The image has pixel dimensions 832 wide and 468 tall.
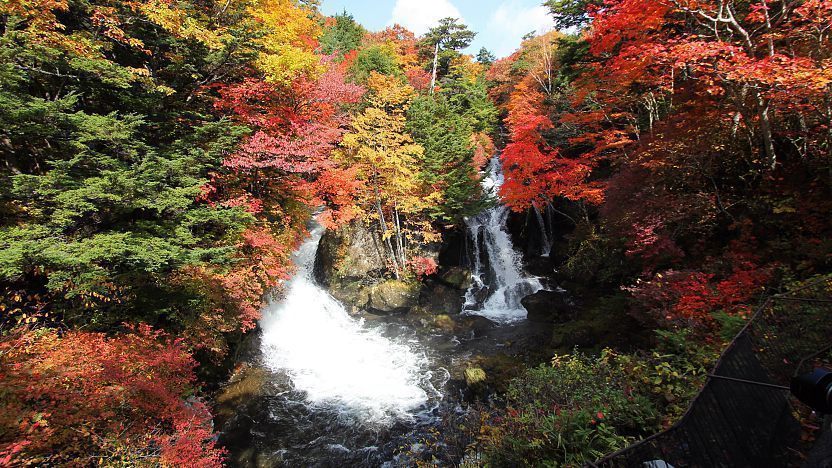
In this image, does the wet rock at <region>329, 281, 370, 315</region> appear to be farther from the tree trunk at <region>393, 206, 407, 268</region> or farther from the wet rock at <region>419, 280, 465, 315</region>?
the wet rock at <region>419, 280, 465, 315</region>

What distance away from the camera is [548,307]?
16.8 meters

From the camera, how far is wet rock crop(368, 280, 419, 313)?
18125 millimetres

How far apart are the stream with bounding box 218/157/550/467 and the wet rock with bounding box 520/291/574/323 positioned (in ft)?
2.64

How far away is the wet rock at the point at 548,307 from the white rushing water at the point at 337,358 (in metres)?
6.46

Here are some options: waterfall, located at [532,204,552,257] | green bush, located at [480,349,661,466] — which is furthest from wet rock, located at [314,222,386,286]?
green bush, located at [480,349,661,466]

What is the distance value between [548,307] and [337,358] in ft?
34.6

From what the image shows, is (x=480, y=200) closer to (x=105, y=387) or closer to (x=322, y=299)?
(x=322, y=299)

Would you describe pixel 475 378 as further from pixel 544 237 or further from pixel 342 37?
pixel 342 37

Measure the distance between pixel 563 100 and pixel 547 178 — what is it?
890 cm

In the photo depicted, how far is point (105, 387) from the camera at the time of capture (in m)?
6.61

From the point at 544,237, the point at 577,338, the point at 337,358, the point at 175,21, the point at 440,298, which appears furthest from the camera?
the point at 544,237

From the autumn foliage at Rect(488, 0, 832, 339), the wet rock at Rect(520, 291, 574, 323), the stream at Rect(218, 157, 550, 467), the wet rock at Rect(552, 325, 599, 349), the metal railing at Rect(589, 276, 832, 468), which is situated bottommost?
the stream at Rect(218, 157, 550, 467)

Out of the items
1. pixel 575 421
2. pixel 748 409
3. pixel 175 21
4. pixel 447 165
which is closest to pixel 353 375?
pixel 575 421

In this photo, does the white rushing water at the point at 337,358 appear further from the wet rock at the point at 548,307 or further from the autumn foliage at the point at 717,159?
the autumn foliage at the point at 717,159
